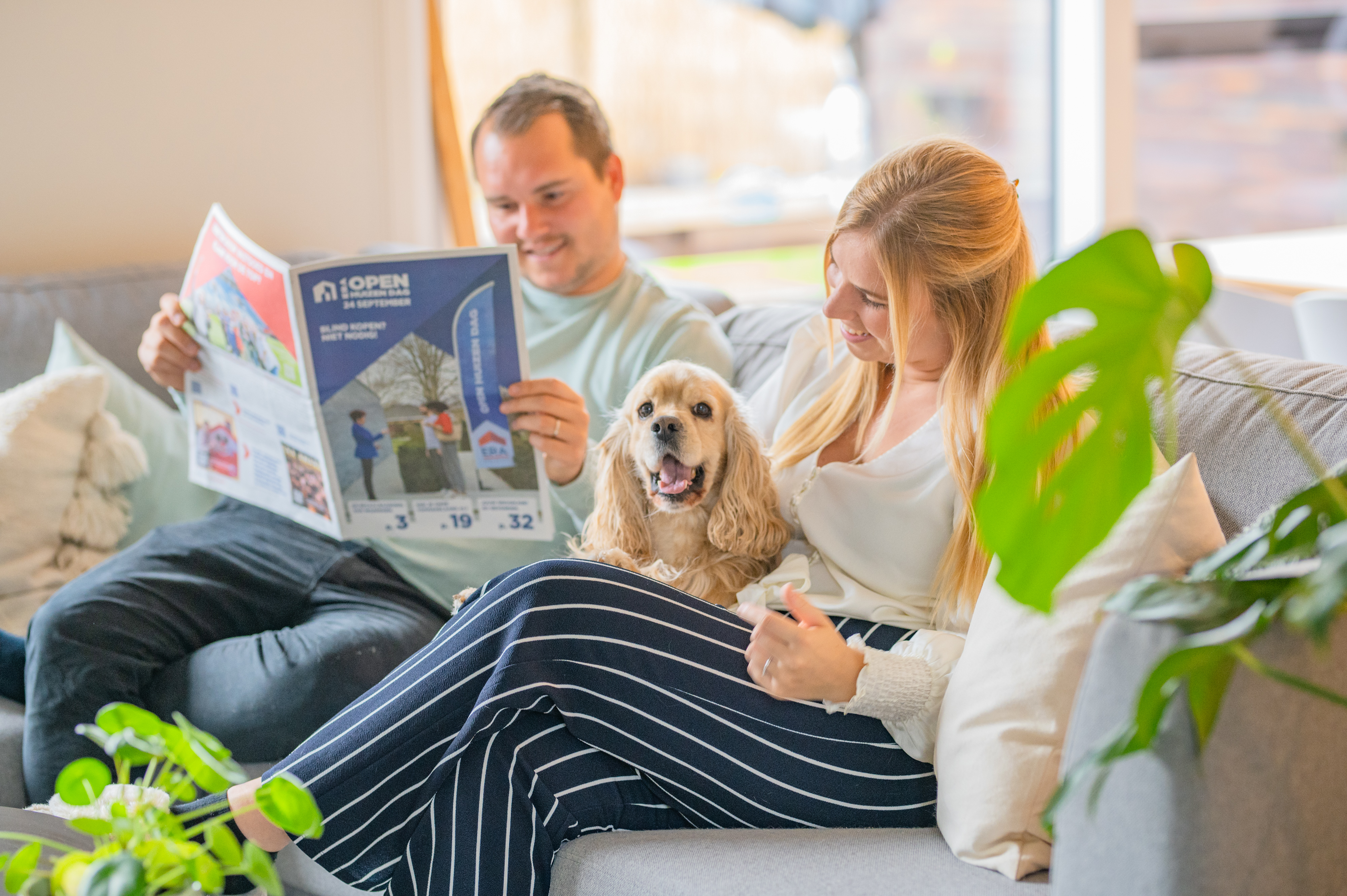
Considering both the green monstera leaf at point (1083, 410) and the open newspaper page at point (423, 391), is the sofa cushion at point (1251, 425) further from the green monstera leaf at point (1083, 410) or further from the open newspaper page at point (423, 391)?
the open newspaper page at point (423, 391)

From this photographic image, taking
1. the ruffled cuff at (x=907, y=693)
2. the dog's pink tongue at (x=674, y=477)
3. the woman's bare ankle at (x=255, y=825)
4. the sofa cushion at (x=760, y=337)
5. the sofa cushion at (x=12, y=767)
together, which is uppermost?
the sofa cushion at (x=760, y=337)

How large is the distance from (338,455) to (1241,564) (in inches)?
49.1

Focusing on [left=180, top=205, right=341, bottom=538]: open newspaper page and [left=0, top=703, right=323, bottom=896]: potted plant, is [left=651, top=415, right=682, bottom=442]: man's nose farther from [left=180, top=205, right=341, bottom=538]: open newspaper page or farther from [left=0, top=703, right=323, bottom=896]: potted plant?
[left=0, top=703, right=323, bottom=896]: potted plant

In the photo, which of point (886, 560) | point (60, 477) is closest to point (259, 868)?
point (886, 560)

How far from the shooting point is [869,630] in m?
1.38

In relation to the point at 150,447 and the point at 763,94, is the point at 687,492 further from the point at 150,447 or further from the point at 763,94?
the point at 763,94

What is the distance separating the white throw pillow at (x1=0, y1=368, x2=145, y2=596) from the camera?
1.91m

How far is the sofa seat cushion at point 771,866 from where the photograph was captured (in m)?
1.10

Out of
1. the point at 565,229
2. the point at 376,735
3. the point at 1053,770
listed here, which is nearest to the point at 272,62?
the point at 565,229

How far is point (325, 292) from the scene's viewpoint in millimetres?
1516

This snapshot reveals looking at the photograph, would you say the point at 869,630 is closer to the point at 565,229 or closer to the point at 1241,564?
the point at 1241,564

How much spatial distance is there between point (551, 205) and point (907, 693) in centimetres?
113

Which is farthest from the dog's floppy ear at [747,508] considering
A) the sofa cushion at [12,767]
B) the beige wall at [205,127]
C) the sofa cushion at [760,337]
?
the beige wall at [205,127]

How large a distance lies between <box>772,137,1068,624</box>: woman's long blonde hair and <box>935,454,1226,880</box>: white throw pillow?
0.16 metres
